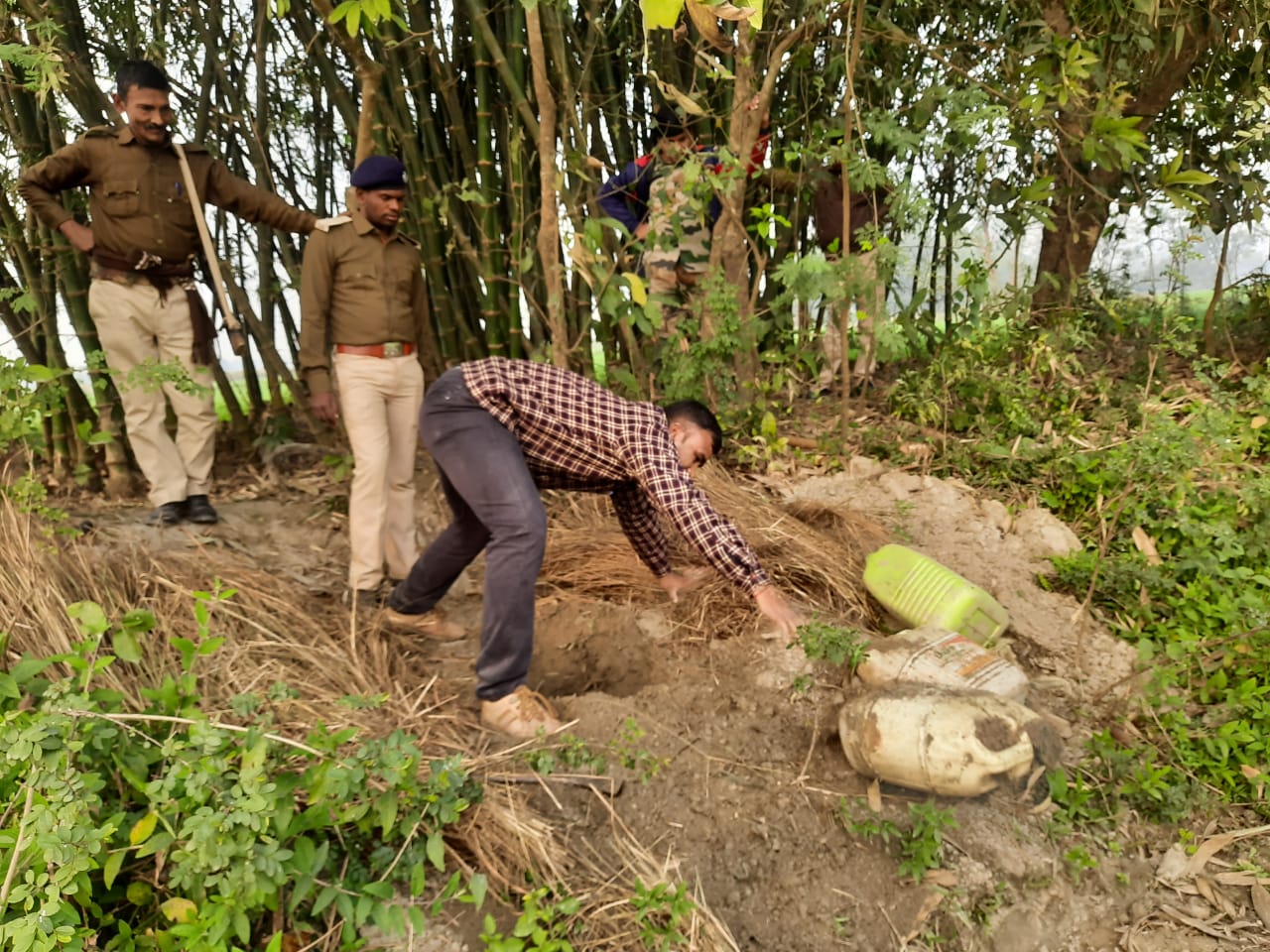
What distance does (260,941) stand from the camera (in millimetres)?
1554

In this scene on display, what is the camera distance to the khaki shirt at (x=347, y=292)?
9.25 feet

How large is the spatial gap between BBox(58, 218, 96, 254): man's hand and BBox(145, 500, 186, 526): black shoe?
917 mm

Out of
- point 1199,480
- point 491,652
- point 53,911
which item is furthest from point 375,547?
point 1199,480

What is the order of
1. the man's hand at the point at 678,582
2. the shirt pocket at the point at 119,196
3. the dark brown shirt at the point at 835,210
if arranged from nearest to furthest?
the man's hand at the point at 678,582
the shirt pocket at the point at 119,196
the dark brown shirt at the point at 835,210

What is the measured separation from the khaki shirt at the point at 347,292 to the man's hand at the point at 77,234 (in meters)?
0.79

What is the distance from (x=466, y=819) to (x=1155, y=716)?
1.76 m

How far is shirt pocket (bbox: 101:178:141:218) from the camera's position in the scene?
2.91 m

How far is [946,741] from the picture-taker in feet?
6.15

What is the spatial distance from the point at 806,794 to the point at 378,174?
2222mm

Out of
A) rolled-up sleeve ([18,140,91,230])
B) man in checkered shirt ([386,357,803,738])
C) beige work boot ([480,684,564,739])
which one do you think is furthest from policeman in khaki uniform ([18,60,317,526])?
beige work boot ([480,684,564,739])

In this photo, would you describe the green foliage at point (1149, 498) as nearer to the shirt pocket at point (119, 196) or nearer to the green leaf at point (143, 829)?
the green leaf at point (143, 829)

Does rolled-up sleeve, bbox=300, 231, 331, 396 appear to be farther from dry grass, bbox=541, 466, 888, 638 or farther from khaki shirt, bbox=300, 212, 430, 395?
dry grass, bbox=541, 466, 888, 638

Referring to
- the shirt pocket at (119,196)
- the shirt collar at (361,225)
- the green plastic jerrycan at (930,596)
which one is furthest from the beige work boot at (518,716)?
the shirt pocket at (119,196)

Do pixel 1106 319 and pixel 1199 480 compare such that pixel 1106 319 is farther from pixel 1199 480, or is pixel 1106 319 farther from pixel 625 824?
pixel 625 824
